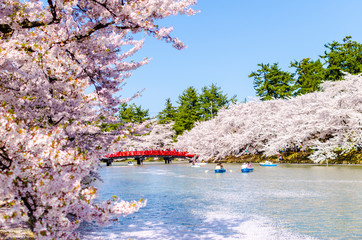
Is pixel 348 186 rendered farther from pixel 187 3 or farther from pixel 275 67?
pixel 275 67

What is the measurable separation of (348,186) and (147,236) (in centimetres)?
1477

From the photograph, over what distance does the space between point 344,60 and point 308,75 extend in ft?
30.2

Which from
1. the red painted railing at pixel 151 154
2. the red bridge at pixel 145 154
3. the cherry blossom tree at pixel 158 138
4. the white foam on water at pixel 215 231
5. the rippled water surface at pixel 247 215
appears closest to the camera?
the white foam on water at pixel 215 231

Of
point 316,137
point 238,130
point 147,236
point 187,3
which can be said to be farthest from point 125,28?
point 238,130

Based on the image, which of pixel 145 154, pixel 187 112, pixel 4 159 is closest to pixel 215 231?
pixel 4 159

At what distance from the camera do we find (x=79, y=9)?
26.3 feet

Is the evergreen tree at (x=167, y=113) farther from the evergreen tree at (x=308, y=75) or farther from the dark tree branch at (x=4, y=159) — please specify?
the dark tree branch at (x=4, y=159)

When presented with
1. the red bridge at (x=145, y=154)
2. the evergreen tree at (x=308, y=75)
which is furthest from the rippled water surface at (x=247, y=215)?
the evergreen tree at (x=308, y=75)

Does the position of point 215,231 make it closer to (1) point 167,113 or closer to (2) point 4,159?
(2) point 4,159

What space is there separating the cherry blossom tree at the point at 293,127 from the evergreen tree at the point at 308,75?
14051 millimetres

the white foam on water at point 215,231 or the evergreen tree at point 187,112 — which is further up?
the evergreen tree at point 187,112

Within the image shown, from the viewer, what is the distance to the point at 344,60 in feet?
196

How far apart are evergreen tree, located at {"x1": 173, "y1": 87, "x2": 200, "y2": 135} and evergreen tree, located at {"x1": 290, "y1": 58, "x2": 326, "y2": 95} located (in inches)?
922

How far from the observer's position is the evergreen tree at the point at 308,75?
6419cm
